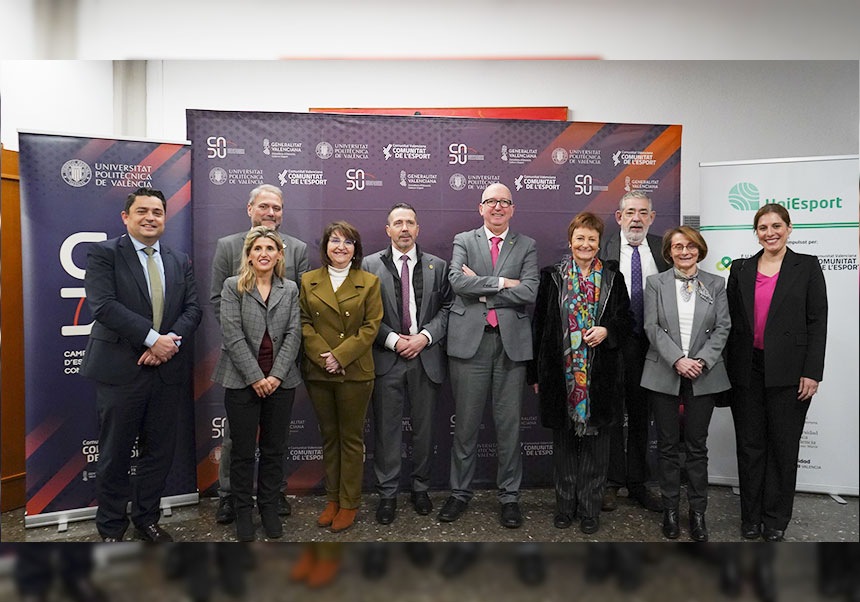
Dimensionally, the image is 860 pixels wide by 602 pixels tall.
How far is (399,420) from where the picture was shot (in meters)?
3.31

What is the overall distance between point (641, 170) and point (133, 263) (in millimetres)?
3001

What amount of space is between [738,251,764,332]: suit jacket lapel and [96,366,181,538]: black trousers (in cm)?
307

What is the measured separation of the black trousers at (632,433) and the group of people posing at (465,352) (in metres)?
0.02

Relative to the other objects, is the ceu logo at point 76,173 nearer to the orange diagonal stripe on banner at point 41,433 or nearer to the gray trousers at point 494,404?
the orange diagonal stripe on banner at point 41,433

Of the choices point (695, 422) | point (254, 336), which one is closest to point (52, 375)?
point (254, 336)

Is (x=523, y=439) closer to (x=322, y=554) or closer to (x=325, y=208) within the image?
(x=322, y=554)

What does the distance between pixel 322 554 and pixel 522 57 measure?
3.04 m

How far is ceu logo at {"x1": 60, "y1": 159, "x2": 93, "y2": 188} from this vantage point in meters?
3.14

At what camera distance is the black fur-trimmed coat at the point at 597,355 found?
3.05 m

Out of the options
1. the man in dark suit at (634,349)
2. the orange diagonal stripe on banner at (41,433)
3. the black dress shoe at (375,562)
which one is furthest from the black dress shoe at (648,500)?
the orange diagonal stripe on banner at (41,433)

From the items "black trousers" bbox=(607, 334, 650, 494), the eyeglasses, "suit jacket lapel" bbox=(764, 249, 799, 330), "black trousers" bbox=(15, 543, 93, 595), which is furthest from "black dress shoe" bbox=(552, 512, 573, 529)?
"black trousers" bbox=(15, 543, 93, 595)

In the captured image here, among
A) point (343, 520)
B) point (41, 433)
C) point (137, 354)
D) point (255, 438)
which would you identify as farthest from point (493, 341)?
point (41, 433)

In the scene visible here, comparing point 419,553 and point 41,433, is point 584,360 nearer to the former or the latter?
point 419,553

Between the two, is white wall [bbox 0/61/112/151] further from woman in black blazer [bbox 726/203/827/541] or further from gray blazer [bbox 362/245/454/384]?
woman in black blazer [bbox 726/203/827/541]
